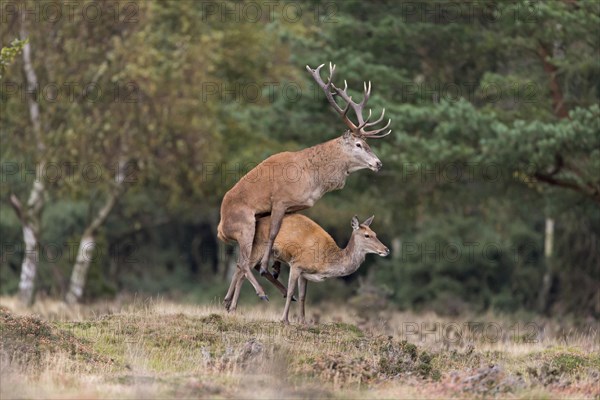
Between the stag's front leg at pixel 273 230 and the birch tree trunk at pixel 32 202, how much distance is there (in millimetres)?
15888

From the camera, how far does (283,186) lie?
55.8 ft

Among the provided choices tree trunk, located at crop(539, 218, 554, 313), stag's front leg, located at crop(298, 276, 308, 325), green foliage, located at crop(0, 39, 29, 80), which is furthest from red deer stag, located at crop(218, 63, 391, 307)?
tree trunk, located at crop(539, 218, 554, 313)

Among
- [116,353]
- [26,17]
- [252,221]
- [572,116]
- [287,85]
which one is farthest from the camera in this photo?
[26,17]

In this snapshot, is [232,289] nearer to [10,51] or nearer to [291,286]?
[291,286]

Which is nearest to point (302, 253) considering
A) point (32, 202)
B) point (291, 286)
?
point (291, 286)

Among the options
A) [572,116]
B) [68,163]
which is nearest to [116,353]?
[572,116]

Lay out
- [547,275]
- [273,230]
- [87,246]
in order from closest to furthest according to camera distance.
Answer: [273,230] < [87,246] < [547,275]

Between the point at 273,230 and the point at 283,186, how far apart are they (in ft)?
2.05

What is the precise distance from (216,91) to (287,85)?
5329mm

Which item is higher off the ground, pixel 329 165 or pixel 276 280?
pixel 329 165

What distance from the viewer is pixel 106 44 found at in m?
33.5

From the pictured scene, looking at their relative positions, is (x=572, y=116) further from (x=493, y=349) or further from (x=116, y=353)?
(x=116, y=353)

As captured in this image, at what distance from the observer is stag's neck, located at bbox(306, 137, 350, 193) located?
56.7ft

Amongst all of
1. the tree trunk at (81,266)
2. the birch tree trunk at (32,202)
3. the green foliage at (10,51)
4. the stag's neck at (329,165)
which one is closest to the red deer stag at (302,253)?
the stag's neck at (329,165)
